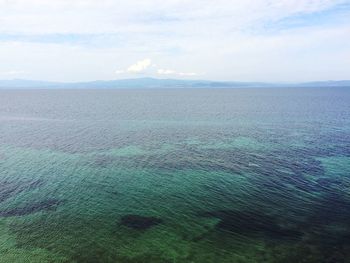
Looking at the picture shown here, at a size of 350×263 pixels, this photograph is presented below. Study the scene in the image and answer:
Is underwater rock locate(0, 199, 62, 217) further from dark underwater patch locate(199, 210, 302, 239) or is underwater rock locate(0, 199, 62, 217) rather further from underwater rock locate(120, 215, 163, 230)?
dark underwater patch locate(199, 210, 302, 239)

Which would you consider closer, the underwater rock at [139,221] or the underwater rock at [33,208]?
the underwater rock at [139,221]

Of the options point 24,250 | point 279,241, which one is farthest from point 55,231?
point 279,241

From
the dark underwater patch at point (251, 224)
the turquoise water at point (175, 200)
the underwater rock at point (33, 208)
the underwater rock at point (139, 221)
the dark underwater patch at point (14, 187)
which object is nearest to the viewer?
the turquoise water at point (175, 200)

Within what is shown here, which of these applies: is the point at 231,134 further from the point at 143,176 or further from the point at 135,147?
the point at 143,176

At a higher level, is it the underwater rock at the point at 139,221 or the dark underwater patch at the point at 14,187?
the underwater rock at the point at 139,221

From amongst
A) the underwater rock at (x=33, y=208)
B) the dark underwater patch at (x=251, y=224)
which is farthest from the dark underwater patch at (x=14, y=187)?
the dark underwater patch at (x=251, y=224)

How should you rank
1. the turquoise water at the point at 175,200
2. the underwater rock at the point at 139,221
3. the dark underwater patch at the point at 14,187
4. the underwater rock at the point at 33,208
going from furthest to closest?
1. the dark underwater patch at the point at 14,187
2. the underwater rock at the point at 33,208
3. the underwater rock at the point at 139,221
4. the turquoise water at the point at 175,200

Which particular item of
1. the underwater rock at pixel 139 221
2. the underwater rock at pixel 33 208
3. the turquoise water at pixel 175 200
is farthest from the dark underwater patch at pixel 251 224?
the underwater rock at pixel 33 208

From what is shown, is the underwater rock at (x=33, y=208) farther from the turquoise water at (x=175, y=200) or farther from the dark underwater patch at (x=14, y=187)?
the dark underwater patch at (x=14, y=187)
